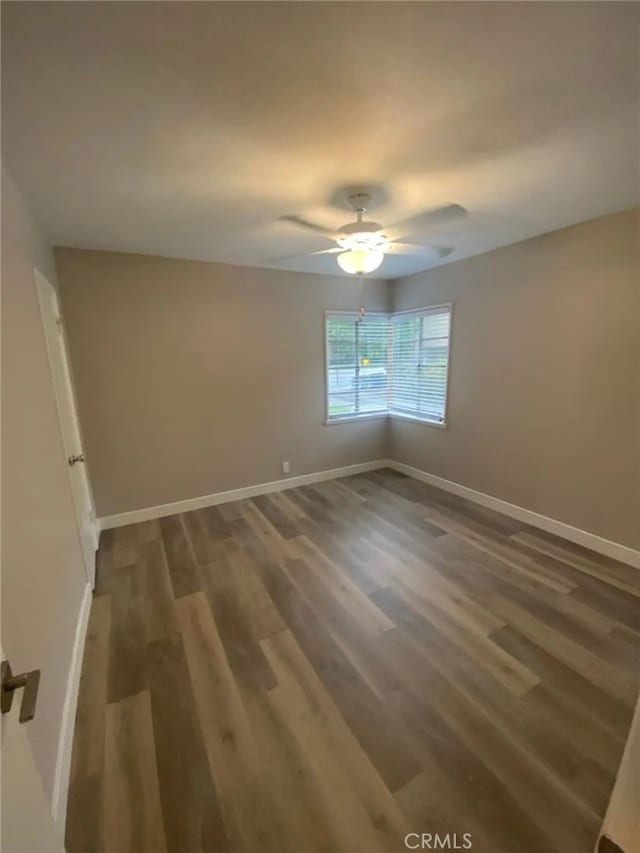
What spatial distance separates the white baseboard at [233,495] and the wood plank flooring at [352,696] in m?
0.45

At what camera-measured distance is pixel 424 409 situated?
437cm

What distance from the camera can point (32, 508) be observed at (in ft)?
4.79

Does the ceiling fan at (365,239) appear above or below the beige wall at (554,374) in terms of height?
above

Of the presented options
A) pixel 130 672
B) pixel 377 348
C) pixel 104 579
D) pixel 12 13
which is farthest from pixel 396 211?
pixel 104 579

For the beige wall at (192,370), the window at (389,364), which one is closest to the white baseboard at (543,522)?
the window at (389,364)

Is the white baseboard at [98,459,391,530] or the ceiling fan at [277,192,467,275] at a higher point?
the ceiling fan at [277,192,467,275]

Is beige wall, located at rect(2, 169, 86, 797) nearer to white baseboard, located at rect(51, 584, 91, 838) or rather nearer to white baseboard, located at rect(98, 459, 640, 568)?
white baseboard, located at rect(51, 584, 91, 838)

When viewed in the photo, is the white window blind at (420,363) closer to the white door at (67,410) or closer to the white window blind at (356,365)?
the white window blind at (356,365)

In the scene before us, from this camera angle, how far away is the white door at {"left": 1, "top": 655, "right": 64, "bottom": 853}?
688mm

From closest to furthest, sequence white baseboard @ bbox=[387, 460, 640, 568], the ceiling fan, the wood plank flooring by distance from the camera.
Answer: the wood plank flooring
the ceiling fan
white baseboard @ bbox=[387, 460, 640, 568]

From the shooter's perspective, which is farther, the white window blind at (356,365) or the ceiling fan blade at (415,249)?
the white window blind at (356,365)

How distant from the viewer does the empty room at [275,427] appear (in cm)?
115

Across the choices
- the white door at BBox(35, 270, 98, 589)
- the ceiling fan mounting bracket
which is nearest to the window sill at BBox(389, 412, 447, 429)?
the ceiling fan mounting bracket

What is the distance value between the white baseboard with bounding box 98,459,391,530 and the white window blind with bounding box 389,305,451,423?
942 millimetres
